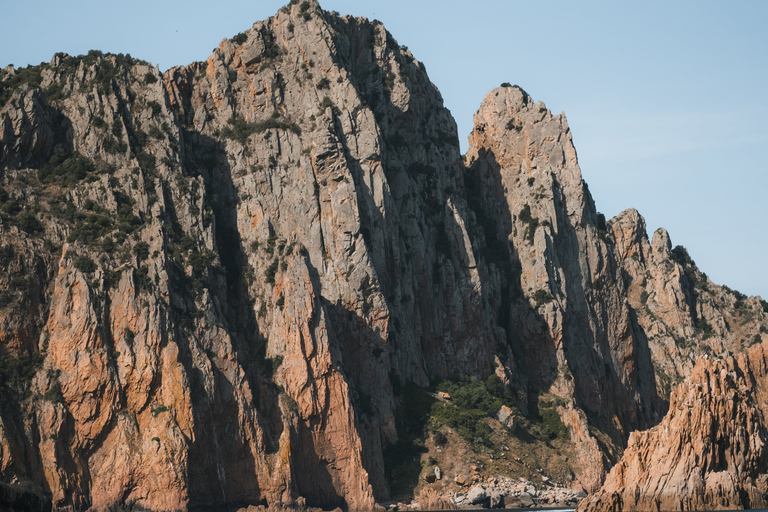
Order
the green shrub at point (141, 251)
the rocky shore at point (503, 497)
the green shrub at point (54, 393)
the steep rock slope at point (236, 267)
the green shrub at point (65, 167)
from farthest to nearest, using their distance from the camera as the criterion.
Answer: the green shrub at point (65, 167) → the rocky shore at point (503, 497) → the green shrub at point (141, 251) → the steep rock slope at point (236, 267) → the green shrub at point (54, 393)

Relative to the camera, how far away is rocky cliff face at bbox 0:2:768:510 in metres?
102

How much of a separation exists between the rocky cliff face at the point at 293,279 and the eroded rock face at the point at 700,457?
30.7 meters

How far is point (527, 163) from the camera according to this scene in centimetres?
15862

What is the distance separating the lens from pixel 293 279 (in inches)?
4628

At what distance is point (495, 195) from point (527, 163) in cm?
611

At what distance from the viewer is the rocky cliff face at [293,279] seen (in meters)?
102

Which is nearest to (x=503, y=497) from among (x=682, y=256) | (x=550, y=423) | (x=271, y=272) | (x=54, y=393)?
(x=550, y=423)

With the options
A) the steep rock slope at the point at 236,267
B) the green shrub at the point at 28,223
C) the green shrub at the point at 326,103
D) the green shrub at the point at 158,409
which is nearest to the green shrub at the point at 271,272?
the steep rock slope at the point at 236,267

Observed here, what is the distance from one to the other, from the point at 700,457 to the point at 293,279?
150 ft

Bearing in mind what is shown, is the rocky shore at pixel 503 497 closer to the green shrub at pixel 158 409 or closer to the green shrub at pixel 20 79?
the green shrub at pixel 158 409

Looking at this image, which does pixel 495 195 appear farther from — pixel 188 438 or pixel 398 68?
pixel 188 438

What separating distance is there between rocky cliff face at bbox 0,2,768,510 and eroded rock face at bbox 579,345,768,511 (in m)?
30.7

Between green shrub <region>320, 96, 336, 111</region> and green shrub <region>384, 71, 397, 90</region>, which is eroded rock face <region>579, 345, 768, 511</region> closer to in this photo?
green shrub <region>320, 96, 336, 111</region>

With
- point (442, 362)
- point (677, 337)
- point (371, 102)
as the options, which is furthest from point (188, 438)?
point (677, 337)
